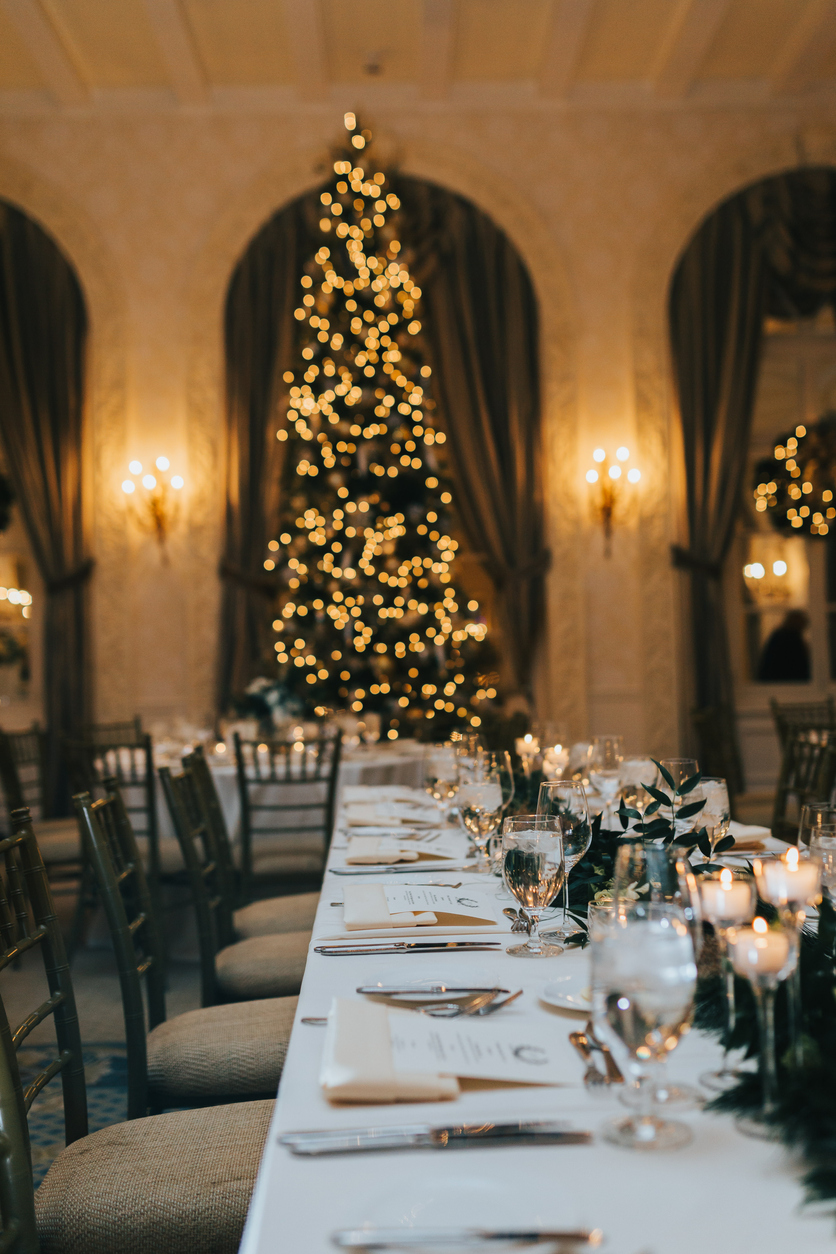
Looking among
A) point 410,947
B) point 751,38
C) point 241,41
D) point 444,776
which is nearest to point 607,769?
point 444,776

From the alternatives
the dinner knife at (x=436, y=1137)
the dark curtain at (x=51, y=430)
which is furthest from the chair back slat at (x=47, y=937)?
the dark curtain at (x=51, y=430)

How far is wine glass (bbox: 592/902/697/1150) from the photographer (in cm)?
88

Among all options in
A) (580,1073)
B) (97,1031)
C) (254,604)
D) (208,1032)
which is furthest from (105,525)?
(580,1073)

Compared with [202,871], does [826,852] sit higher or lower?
higher

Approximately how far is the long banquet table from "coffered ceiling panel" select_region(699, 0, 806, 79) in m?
7.43

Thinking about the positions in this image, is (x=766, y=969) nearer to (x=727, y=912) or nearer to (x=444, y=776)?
(x=727, y=912)

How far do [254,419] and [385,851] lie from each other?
17.8 ft

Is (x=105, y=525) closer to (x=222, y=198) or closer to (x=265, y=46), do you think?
(x=222, y=198)

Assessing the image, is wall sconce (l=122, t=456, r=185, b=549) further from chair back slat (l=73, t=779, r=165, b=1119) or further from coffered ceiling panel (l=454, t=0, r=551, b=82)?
chair back slat (l=73, t=779, r=165, b=1119)

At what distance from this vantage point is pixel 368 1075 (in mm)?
996

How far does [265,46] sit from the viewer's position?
22.3ft

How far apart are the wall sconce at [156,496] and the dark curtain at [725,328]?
143 inches

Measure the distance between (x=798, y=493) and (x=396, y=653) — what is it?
3.22 m

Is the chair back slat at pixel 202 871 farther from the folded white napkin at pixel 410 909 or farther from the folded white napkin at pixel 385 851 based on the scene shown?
the folded white napkin at pixel 410 909
